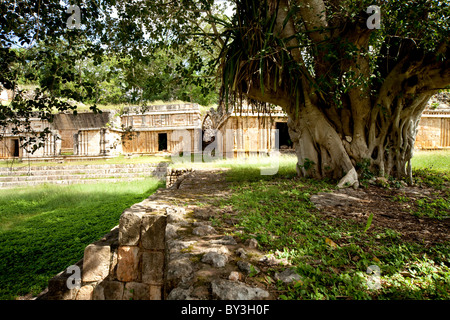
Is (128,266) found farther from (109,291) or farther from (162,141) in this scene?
(162,141)

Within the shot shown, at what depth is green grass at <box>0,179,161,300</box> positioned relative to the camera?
12.9ft

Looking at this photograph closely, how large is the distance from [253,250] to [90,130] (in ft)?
58.5

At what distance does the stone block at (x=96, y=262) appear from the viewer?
101 inches

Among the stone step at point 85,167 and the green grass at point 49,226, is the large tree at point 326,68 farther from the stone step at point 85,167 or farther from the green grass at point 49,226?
the stone step at point 85,167

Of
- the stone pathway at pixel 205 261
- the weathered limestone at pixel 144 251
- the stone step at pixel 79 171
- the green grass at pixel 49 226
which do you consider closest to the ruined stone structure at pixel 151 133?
the stone step at pixel 79 171

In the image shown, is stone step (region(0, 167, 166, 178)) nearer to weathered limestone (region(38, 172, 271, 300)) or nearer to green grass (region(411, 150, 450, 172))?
weathered limestone (region(38, 172, 271, 300))

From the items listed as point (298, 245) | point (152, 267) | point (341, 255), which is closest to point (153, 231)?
point (152, 267)

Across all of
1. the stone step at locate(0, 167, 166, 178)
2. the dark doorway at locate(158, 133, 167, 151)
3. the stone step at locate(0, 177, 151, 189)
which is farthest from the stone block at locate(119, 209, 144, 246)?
the dark doorway at locate(158, 133, 167, 151)

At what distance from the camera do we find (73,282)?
2.59 m

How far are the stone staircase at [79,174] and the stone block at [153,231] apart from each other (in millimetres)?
9598

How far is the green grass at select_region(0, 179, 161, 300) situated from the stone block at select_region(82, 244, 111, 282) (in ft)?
5.19

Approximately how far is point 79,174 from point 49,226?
24.0ft
